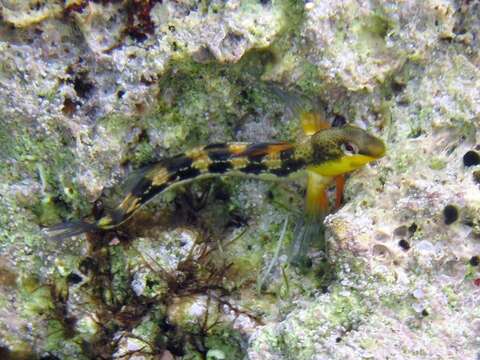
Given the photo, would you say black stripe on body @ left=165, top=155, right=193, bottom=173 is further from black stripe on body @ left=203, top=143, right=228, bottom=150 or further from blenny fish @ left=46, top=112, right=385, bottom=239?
black stripe on body @ left=203, top=143, right=228, bottom=150

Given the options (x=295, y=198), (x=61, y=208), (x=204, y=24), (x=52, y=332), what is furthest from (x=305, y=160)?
(x=52, y=332)

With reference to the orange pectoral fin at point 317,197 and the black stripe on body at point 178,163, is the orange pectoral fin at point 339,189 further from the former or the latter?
the black stripe on body at point 178,163

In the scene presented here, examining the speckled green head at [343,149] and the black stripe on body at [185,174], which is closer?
the speckled green head at [343,149]

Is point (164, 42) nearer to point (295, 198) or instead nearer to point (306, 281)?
point (295, 198)

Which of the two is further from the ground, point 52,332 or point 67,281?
point 67,281

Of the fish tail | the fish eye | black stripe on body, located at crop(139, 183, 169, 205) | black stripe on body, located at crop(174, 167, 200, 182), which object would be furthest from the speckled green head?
the fish tail

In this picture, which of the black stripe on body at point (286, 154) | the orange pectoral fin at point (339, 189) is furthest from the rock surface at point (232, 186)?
the black stripe on body at point (286, 154)
